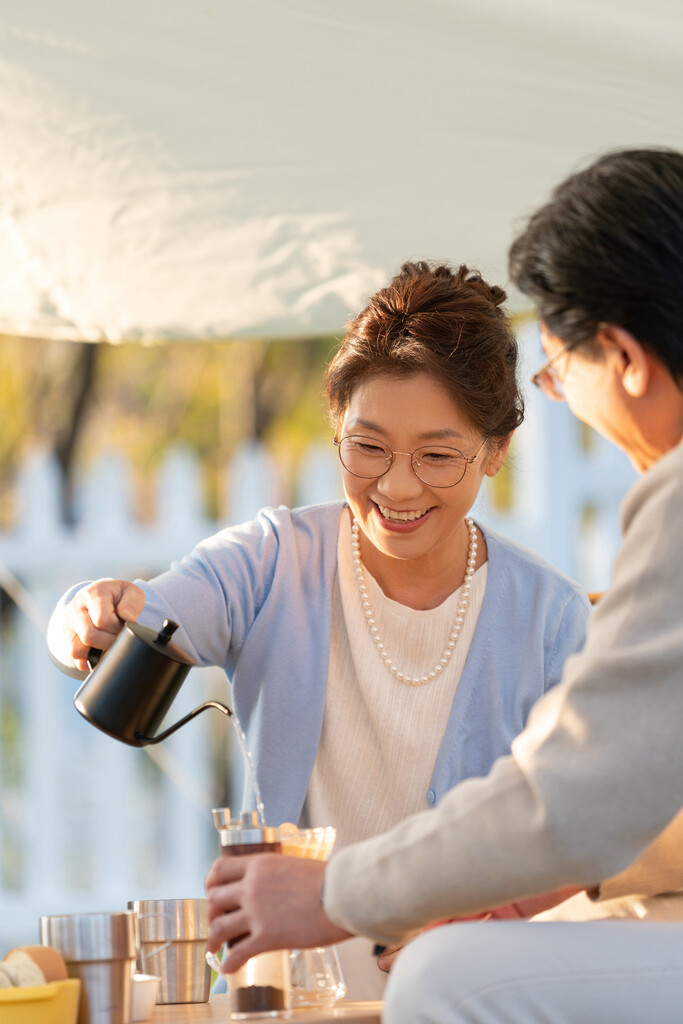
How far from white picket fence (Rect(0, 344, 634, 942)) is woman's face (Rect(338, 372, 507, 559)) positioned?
6.17ft

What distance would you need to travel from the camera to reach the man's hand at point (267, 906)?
52.1 inches

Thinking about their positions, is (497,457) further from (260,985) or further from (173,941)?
(260,985)

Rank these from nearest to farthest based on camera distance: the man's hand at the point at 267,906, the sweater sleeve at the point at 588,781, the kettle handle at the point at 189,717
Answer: the sweater sleeve at the point at 588,781, the man's hand at the point at 267,906, the kettle handle at the point at 189,717

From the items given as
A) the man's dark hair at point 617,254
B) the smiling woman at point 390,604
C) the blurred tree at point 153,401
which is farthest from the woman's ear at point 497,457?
the blurred tree at point 153,401

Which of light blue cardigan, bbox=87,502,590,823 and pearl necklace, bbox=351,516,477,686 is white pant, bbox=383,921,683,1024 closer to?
light blue cardigan, bbox=87,502,590,823

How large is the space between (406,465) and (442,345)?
0.23m

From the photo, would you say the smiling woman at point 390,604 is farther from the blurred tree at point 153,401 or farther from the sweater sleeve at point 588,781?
the blurred tree at point 153,401

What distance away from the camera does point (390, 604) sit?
7.86 ft

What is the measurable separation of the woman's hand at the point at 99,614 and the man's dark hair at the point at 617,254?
88cm

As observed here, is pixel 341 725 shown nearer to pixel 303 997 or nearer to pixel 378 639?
pixel 378 639

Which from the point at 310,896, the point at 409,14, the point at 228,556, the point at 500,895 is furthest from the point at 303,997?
the point at 409,14

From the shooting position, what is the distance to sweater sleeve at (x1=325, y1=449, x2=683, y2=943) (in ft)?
3.83

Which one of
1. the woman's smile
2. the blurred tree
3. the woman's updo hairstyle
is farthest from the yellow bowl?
the blurred tree

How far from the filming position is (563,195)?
1.46 metres
